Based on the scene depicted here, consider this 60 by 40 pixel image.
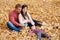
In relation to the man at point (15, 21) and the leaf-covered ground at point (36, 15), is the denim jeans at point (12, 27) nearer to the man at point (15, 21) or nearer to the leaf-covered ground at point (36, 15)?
the man at point (15, 21)

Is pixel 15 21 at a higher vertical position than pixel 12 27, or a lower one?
higher

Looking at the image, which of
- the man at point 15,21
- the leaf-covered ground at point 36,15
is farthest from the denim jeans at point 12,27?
the leaf-covered ground at point 36,15

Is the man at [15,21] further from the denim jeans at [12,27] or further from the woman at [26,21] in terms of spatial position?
the woman at [26,21]

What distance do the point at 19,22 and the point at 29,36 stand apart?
50 centimetres

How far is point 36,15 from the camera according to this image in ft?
24.4

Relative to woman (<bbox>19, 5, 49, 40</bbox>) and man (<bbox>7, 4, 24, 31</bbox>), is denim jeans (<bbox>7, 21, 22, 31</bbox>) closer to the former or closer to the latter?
man (<bbox>7, 4, 24, 31</bbox>)

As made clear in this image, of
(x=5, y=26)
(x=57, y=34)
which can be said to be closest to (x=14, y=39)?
(x=5, y=26)

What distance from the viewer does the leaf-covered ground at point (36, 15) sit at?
19.2 feet

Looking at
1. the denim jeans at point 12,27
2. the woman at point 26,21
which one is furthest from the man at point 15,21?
the woman at point 26,21

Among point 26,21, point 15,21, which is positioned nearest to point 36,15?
point 26,21

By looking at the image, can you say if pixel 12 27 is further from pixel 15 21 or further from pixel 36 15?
pixel 36 15

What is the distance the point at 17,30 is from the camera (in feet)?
19.5

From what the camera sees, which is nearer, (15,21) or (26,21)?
(15,21)

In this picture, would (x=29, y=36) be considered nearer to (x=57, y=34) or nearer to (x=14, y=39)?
(x=14, y=39)
